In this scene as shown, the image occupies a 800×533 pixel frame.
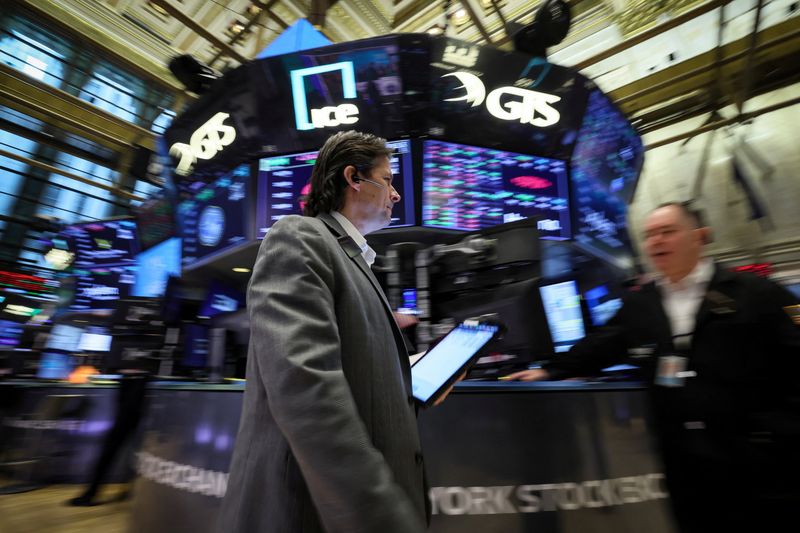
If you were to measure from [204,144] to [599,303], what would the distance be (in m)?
5.45

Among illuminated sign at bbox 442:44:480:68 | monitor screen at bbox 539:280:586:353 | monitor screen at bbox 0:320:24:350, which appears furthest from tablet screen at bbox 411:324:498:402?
monitor screen at bbox 0:320:24:350

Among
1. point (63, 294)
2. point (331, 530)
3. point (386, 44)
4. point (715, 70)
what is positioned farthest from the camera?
point (63, 294)

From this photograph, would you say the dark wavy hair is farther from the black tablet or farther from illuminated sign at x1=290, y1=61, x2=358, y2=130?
illuminated sign at x1=290, y1=61, x2=358, y2=130

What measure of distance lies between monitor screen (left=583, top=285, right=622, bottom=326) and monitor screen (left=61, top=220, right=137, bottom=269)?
8984 millimetres

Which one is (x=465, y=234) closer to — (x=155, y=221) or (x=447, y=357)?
(x=447, y=357)

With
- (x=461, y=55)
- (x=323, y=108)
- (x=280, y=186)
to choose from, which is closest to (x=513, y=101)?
(x=461, y=55)

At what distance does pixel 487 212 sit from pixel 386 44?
206 cm

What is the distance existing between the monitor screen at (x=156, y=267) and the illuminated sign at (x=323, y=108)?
3513 mm

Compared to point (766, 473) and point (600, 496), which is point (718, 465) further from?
point (600, 496)

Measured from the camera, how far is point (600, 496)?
162cm

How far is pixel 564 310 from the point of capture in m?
3.96

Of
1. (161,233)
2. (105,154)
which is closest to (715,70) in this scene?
(161,233)

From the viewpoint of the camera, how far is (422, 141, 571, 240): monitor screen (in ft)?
14.6

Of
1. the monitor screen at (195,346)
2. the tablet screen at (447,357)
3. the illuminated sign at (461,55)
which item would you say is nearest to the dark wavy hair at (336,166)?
the tablet screen at (447,357)
